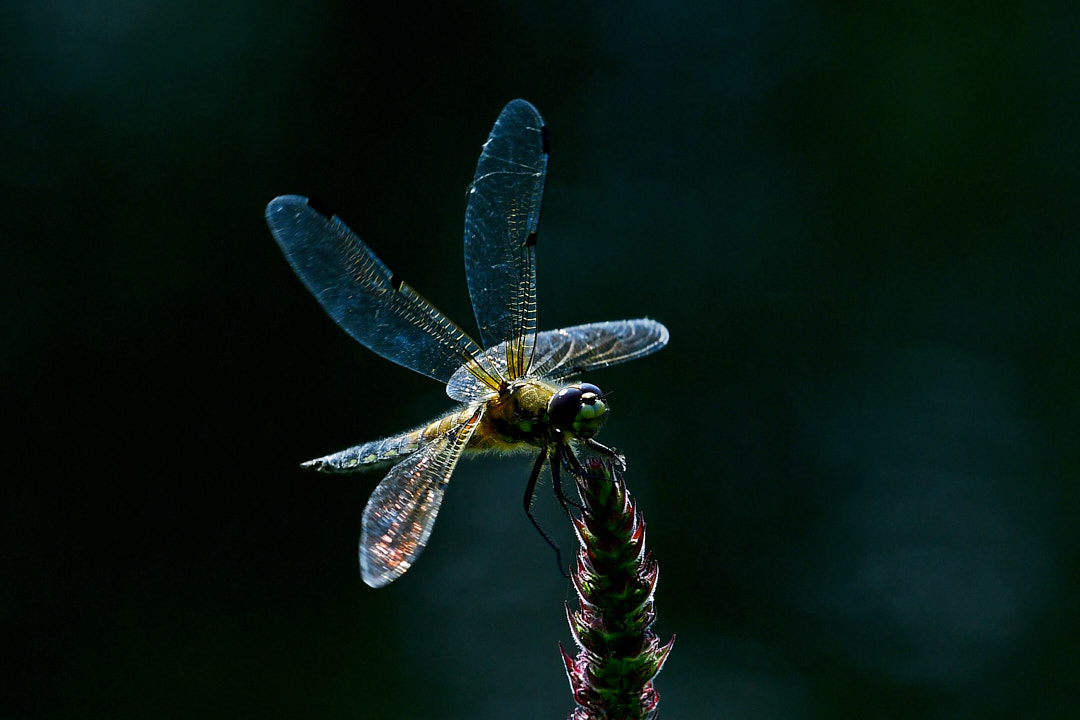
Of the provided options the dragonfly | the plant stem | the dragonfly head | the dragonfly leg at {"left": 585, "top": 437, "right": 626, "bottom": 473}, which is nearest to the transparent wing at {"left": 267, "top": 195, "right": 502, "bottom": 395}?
the dragonfly

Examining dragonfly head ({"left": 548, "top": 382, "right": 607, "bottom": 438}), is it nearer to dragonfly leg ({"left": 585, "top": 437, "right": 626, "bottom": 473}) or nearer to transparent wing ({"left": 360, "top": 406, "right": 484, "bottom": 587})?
dragonfly leg ({"left": 585, "top": 437, "right": 626, "bottom": 473})

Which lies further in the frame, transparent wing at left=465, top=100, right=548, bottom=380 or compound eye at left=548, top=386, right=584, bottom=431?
transparent wing at left=465, top=100, right=548, bottom=380

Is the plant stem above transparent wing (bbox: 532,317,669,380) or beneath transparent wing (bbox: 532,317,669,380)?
beneath

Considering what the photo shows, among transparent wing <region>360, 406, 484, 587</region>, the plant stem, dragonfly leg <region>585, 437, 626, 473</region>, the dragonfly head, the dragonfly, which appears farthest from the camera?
the dragonfly

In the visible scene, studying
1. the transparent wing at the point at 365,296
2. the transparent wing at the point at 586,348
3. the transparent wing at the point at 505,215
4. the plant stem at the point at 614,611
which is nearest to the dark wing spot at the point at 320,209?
the transparent wing at the point at 365,296

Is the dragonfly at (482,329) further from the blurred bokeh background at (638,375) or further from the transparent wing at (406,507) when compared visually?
the blurred bokeh background at (638,375)

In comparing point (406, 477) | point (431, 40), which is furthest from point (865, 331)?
point (406, 477)

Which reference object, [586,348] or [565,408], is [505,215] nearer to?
[586,348]

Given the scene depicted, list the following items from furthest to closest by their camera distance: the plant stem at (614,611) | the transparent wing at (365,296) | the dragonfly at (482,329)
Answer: the transparent wing at (365,296), the dragonfly at (482,329), the plant stem at (614,611)
